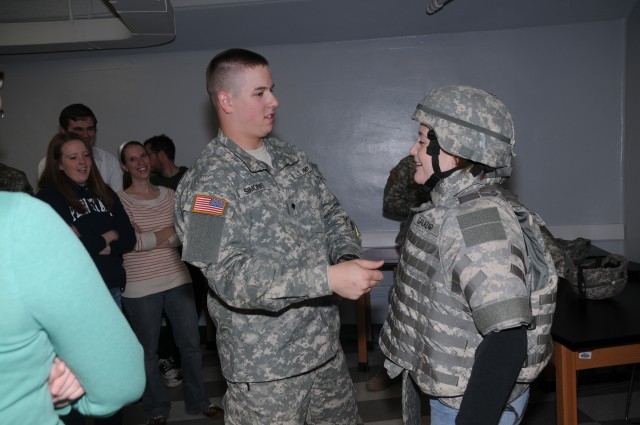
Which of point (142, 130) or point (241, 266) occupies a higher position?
point (142, 130)

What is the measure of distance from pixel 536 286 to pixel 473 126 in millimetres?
482

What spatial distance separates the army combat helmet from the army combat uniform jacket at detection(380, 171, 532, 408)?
69mm

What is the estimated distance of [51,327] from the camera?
2.74ft

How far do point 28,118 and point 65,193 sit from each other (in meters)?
2.88

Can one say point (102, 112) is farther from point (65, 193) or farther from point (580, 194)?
point (580, 194)

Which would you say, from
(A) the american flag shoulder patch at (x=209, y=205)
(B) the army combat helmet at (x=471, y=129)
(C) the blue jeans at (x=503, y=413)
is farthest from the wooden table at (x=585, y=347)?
(A) the american flag shoulder patch at (x=209, y=205)

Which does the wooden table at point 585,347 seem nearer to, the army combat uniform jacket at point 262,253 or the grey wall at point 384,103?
the army combat uniform jacket at point 262,253

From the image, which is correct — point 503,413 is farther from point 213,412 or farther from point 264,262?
point 213,412

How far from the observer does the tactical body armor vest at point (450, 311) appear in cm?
150

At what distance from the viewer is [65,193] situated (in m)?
2.78

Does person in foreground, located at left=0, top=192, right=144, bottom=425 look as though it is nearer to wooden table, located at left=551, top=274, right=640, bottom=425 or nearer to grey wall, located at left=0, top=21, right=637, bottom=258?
wooden table, located at left=551, top=274, right=640, bottom=425

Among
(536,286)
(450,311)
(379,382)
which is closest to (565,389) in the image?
(536,286)

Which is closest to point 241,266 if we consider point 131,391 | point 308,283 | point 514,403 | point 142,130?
point 308,283

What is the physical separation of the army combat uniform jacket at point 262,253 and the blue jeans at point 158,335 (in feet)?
4.81
